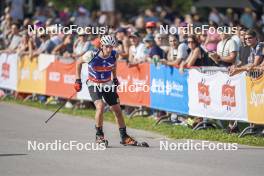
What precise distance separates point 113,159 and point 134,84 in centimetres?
670

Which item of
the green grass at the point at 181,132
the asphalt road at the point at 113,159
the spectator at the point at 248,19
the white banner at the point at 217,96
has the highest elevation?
the spectator at the point at 248,19

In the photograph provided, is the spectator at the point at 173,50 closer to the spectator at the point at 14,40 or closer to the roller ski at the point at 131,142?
the roller ski at the point at 131,142

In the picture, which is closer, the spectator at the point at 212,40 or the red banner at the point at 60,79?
the spectator at the point at 212,40

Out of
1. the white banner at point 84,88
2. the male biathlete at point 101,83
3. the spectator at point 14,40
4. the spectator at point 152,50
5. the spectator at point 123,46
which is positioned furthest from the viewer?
the spectator at point 14,40

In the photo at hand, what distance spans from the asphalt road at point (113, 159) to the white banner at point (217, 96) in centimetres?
126

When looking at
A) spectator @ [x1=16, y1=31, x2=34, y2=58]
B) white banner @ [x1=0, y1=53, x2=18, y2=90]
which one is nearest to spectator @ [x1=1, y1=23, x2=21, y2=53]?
white banner @ [x1=0, y1=53, x2=18, y2=90]

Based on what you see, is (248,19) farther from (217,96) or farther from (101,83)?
(101,83)

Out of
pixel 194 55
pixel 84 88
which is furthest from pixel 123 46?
pixel 194 55

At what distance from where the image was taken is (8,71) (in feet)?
85.0

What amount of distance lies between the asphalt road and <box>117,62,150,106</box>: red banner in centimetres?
208

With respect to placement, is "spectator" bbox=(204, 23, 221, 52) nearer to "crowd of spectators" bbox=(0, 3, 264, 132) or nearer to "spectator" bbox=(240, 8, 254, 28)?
"crowd of spectators" bbox=(0, 3, 264, 132)

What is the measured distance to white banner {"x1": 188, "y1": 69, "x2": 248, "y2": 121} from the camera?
56.7 feet

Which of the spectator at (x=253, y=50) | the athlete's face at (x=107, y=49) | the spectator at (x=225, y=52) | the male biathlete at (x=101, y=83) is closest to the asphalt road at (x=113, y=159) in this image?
the male biathlete at (x=101, y=83)

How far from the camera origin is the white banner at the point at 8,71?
25547mm
